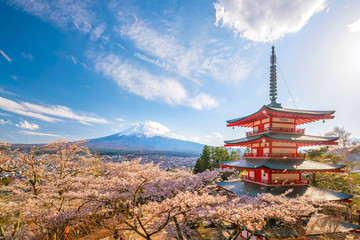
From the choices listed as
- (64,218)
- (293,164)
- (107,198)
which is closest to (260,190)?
(293,164)

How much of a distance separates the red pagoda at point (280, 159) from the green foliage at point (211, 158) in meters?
15.8

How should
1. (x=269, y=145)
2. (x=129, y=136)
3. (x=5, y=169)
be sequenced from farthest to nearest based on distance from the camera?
(x=129, y=136)
(x=269, y=145)
(x=5, y=169)

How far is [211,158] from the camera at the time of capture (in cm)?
3030

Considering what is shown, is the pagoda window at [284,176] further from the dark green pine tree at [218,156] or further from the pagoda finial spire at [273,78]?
the dark green pine tree at [218,156]

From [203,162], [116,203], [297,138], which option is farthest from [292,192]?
[203,162]

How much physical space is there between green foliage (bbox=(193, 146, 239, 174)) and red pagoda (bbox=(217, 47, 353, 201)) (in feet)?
51.9

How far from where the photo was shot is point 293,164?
34.1ft

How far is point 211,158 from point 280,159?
19906mm

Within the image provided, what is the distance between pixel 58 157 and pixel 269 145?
16407 mm

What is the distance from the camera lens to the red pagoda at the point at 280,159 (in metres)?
10.0

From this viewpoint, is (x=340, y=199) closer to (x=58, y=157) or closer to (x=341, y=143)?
(x=341, y=143)

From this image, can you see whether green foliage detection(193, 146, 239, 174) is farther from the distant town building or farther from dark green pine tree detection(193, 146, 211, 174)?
the distant town building

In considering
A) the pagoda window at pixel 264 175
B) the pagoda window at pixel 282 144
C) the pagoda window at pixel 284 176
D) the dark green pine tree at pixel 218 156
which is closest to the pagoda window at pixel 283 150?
the pagoda window at pixel 282 144

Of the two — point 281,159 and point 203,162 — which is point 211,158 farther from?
point 281,159
